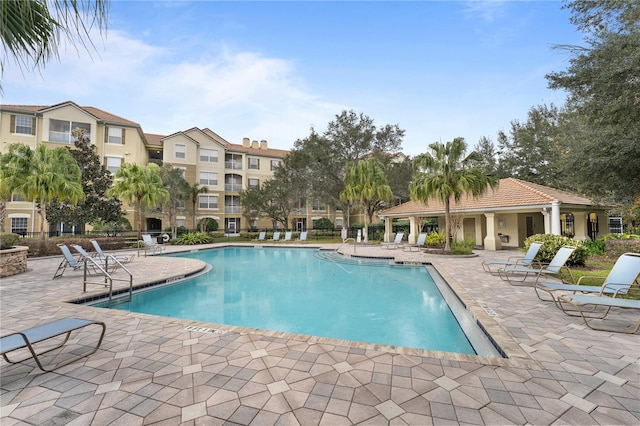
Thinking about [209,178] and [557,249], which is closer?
[557,249]

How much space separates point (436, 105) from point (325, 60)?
6562 mm

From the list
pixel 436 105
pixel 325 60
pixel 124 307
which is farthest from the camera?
pixel 436 105

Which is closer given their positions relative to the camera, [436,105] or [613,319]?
[613,319]

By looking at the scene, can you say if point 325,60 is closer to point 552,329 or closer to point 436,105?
point 436,105

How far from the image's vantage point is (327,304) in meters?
7.24

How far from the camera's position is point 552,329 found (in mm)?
4164

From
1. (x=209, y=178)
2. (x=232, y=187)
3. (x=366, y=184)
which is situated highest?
(x=209, y=178)

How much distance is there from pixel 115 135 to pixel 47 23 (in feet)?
105

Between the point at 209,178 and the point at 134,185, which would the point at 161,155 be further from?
the point at 134,185

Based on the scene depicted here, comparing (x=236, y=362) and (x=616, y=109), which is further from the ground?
(x=616, y=109)

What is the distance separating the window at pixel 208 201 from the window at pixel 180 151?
515 centimetres

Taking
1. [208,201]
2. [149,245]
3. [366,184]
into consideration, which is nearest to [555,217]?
[366,184]

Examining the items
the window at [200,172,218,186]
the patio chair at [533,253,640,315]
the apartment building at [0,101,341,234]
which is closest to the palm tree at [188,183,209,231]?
the apartment building at [0,101,341,234]

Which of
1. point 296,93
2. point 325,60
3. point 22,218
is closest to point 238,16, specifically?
point 325,60
